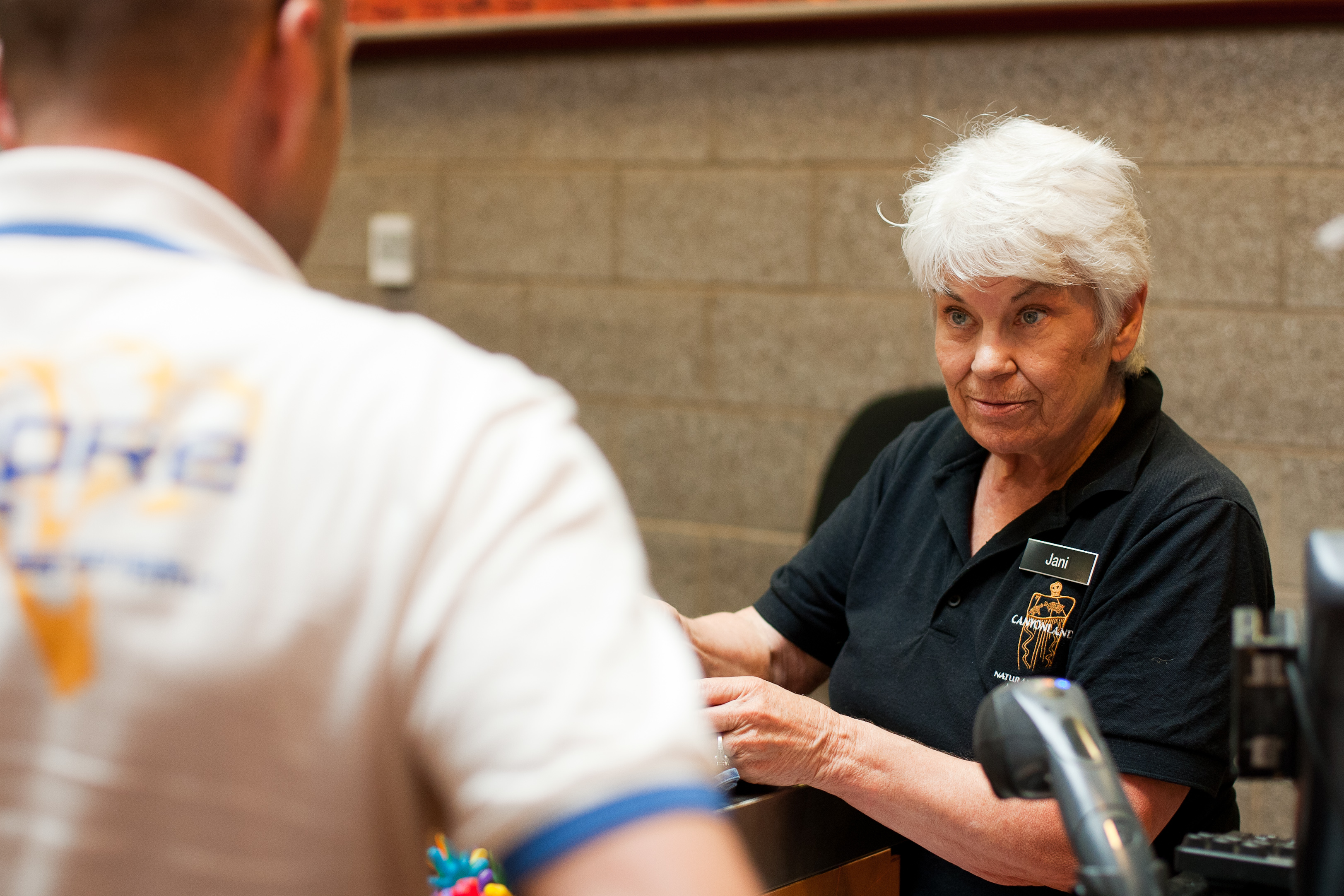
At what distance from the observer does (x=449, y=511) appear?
47 cm

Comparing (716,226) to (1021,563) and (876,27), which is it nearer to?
(876,27)

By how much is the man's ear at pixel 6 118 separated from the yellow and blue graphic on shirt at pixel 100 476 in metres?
0.15

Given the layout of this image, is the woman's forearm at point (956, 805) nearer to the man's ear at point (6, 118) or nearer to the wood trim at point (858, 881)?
the wood trim at point (858, 881)

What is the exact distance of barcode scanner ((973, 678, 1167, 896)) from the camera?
2.48ft

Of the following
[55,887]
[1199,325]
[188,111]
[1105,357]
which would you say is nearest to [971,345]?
[1105,357]

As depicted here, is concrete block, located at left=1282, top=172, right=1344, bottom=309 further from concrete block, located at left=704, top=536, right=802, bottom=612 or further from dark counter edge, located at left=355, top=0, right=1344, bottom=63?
concrete block, located at left=704, top=536, right=802, bottom=612

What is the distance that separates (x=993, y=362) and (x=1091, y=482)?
183 millimetres

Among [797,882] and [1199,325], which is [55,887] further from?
[1199,325]

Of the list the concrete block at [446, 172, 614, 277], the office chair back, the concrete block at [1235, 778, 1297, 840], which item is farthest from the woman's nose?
the concrete block at [446, 172, 614, 277]

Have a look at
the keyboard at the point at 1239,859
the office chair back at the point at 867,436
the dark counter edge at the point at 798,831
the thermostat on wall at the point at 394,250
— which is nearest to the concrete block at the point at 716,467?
the office chair back at the point at 867,436

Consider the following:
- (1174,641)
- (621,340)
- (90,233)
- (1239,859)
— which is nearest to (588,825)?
(90,233)

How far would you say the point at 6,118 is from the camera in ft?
1.95

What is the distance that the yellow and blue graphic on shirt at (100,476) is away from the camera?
18.6 inches

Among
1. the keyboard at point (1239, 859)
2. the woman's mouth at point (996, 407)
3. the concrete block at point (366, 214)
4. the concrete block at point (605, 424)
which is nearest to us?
the keyboard at point (1239, 859)
